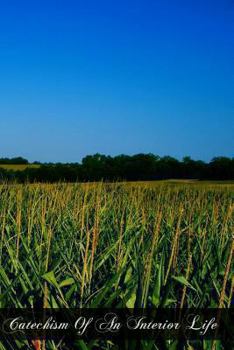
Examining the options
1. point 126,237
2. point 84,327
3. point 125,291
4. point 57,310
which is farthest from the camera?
point 126,237

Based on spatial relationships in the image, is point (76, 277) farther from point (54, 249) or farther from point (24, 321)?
point (54, 249)

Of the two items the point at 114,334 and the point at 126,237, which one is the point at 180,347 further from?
the point at 126,237

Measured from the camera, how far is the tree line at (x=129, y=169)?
27031 mm

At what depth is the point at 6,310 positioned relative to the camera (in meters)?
2.95

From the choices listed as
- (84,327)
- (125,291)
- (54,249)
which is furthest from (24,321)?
(54,249)

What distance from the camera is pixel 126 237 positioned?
4.84m

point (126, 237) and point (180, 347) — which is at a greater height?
point (126, 237)

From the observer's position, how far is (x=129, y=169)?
100 ft

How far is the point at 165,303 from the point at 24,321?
2.47 feet

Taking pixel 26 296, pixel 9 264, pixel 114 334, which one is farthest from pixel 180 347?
pixel 9 264

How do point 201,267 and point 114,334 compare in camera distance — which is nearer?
point 114,334

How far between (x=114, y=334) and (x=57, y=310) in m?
0.35

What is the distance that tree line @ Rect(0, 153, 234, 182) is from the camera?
2703 centimetres

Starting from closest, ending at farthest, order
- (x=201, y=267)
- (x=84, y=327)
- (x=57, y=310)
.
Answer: (x=84, y=327) < (x=57, y=310) < (x=201, y=267)
